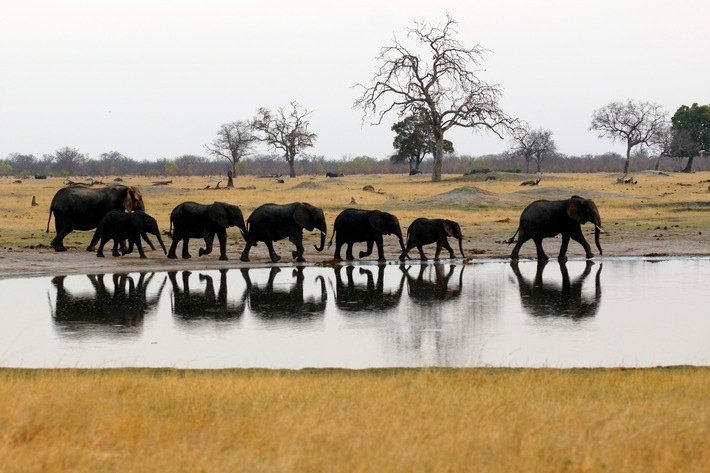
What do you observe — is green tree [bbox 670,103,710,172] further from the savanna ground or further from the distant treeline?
the savanna ground

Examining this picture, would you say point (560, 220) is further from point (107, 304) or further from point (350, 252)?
point (107, 304)

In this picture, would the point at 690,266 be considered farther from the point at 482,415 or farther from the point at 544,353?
the point at 482,415

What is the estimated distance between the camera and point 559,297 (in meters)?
19.1

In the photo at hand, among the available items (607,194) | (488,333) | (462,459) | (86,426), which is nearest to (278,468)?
(462,459)

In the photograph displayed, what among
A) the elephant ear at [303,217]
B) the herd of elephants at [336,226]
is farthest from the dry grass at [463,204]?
the elephant ear at [303,217]

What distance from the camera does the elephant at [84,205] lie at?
2881 centimetres

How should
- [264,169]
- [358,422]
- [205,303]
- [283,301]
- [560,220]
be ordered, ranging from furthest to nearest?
1. [264,169]
2. [560,220]
3. [283,301]
4. [205,303]
5. [358,422]

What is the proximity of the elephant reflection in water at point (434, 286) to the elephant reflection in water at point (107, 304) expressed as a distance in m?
4.96

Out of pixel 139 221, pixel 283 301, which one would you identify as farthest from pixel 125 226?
pixel 283 301

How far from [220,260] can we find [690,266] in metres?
11.8

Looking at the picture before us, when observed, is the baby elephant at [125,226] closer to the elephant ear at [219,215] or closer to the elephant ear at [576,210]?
the elephant ear at [219,215]

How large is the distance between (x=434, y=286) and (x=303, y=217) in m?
6.62

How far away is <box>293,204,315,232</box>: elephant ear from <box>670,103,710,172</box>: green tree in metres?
88.3

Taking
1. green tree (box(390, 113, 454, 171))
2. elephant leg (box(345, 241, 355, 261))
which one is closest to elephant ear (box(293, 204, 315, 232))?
elephant leg (box(345, 241, 355, 261))
